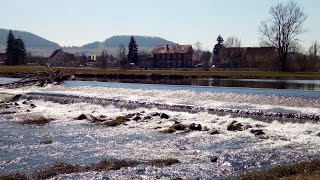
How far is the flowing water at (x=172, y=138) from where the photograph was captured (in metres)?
15.2

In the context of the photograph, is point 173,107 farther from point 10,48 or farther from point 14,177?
point 10,48

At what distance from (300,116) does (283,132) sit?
2368 millimetres

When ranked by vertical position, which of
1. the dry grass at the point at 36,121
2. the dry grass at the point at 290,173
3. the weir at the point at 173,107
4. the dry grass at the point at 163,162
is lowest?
the dry grass at the point at 36,121

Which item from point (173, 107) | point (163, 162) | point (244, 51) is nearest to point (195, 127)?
point (173, 107)

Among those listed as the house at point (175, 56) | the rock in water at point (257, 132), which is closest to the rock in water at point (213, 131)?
the rock in water at point (257, 132)

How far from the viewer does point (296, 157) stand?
1591 centimetres

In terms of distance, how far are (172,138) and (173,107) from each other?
812cm

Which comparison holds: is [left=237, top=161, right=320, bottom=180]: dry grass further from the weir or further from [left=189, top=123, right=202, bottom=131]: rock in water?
[left=189, top=123, right=202, bottom=131]: rock in water

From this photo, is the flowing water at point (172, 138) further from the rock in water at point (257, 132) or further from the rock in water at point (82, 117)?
the rock in water at point (82, 117)

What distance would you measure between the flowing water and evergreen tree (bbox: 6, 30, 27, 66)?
96057 mm

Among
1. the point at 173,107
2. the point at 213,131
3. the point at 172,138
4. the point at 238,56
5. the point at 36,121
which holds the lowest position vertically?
the point at 36,121

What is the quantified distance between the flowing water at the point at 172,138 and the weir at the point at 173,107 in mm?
82

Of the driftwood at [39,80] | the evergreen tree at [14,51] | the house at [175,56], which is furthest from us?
the house at [175,56]

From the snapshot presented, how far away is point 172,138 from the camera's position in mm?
20859
